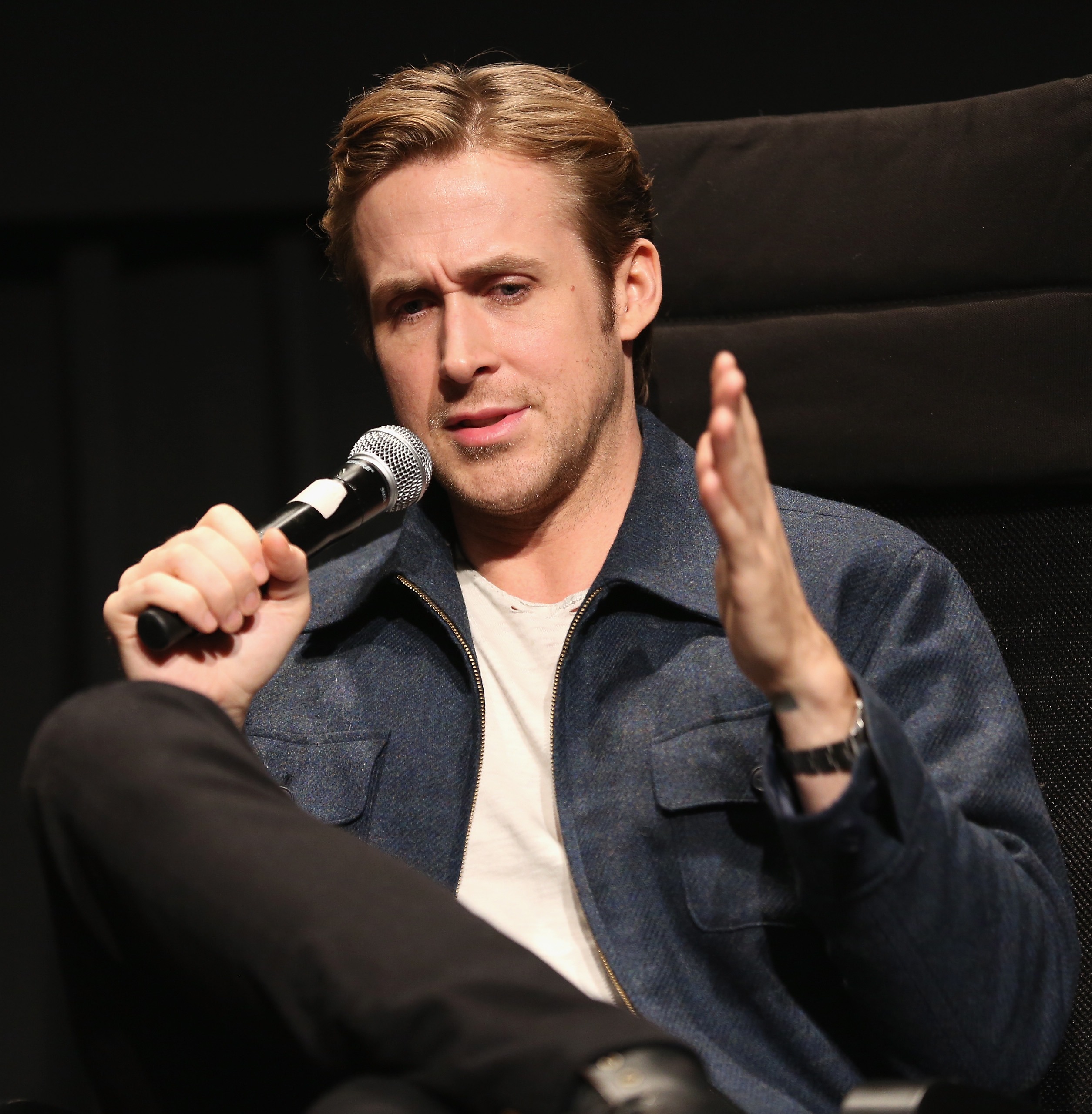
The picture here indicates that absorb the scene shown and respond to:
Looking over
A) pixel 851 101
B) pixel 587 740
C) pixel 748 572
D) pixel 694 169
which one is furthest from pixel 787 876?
pixel 851 101

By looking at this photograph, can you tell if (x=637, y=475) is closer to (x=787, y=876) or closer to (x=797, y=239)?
(x=797, y=239)

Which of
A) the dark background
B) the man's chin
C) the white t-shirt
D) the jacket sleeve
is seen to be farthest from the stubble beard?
the dark background

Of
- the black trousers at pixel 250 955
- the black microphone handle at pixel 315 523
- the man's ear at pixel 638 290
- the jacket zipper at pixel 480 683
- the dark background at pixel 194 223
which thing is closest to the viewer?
the black trousers at pixel 250 955

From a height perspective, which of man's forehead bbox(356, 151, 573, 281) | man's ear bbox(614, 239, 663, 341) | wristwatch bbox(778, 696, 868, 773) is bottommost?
wristwatch bbox(778, 696, 868, 773)

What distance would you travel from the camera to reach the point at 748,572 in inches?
36.0

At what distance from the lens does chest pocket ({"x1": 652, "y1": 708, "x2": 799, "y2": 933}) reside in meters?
1.13

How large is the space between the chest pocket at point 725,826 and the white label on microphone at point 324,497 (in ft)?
1.28

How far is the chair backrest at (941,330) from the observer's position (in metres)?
1.34

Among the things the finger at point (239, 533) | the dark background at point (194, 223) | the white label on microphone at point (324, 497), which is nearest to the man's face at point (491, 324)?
the white label on microphone at point (324, 497)

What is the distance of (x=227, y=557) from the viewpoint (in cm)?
109

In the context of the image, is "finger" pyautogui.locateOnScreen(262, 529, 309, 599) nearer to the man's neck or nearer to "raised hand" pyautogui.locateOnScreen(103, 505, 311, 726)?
"raised hand" pyautogui.locateOnScreen(103, 505, 311, 726)

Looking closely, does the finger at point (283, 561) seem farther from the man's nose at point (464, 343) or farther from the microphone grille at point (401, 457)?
the man's nose at point (464, 343)

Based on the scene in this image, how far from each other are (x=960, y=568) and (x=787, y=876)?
18.2 inches

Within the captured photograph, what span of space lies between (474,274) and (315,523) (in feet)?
1.33
